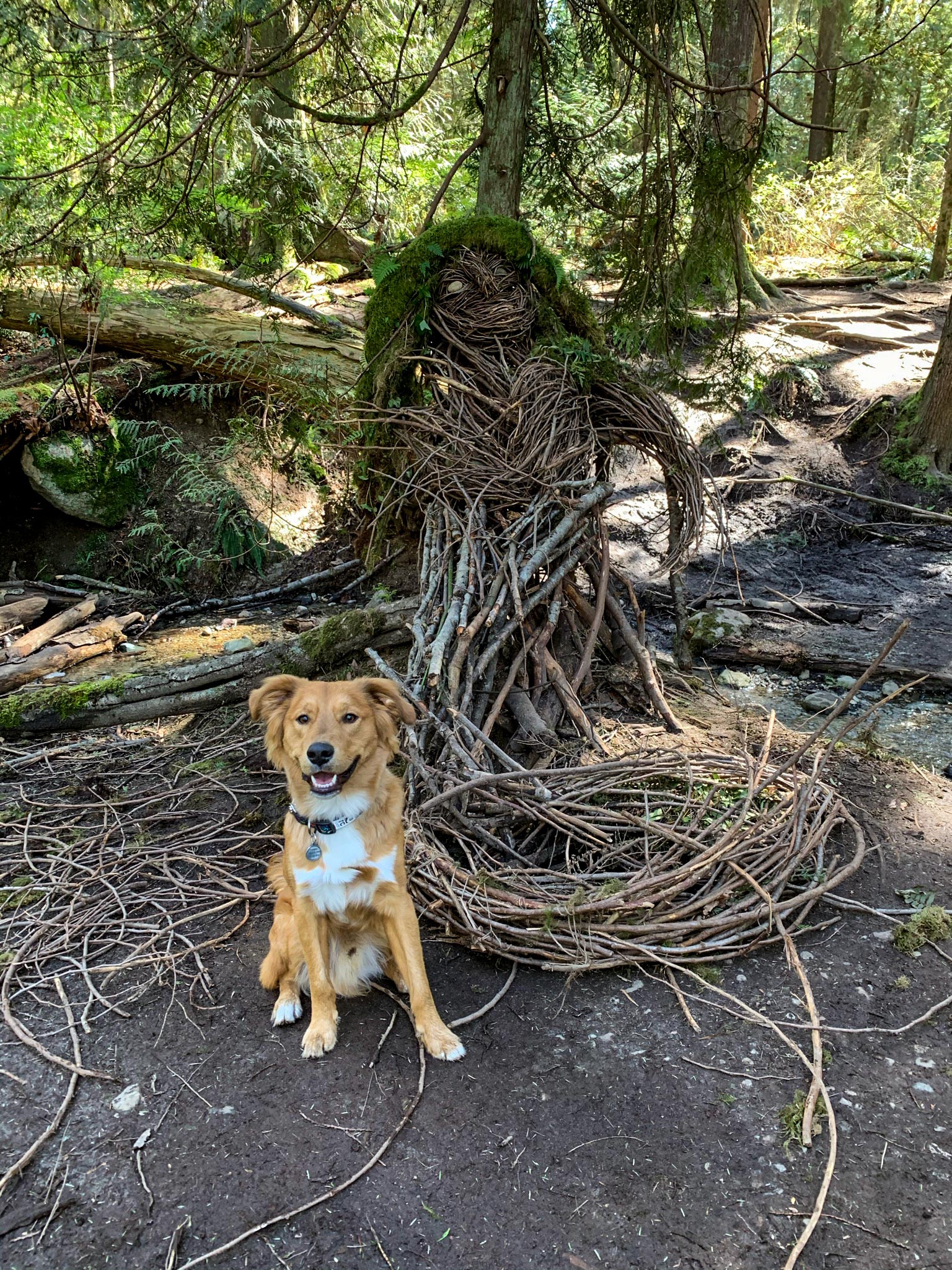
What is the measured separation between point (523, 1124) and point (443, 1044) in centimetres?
43

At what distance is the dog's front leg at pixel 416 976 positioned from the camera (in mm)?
3025

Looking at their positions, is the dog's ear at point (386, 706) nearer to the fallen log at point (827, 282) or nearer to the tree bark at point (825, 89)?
the fallen log at point (827, 282)

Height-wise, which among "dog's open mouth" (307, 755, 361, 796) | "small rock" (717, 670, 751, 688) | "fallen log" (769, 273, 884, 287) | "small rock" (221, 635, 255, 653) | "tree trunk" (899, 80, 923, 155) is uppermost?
"tree trunk" (899, 80, 923, 155)

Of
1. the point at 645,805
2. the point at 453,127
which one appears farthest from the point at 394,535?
the point at 453,127

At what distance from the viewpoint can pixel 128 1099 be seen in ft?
9.39

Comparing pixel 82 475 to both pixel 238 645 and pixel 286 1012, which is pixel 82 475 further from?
pixel 286 1012

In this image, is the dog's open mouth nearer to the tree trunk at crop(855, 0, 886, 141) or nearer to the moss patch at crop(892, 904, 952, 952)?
the moss patch at crop(892, 904, 952, 952)

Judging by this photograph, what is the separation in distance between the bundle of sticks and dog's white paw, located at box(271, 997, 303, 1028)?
4.80 meters

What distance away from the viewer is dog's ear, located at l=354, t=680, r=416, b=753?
124 inches

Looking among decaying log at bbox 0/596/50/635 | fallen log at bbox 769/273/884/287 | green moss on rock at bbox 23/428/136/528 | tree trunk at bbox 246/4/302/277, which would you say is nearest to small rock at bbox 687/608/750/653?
tree trunk at bbox 246/4/302/277

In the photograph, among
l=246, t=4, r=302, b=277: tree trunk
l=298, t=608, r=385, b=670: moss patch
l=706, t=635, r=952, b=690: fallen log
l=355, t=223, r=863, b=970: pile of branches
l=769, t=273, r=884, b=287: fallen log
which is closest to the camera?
l=355, t=223, r=863, b=970: pile of branches

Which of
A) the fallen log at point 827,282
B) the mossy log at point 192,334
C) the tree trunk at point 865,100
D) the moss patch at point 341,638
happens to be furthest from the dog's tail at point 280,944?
the tree trunk at point 865,100

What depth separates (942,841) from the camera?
4137 mm

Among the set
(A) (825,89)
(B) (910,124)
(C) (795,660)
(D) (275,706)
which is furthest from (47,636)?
(B) (910,124)
